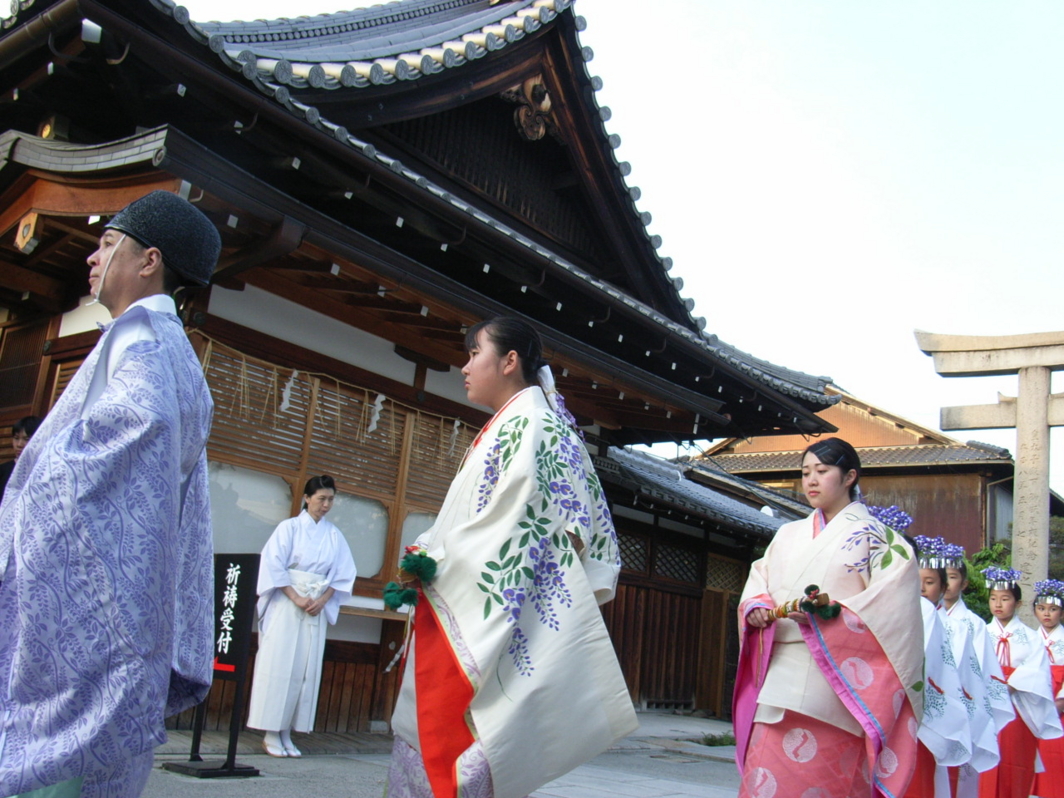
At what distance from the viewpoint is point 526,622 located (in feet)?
7.59

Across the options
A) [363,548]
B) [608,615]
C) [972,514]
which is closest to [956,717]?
[363,548]

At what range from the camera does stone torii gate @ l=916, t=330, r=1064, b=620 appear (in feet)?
36.0

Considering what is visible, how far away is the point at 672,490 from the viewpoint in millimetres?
11625

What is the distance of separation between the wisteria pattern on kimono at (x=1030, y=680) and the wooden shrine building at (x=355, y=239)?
11.1ft

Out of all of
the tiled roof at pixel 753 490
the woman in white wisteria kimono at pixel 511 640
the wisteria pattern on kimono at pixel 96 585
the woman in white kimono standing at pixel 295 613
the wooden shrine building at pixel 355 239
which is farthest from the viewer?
the tiled roof at pixel 753 490

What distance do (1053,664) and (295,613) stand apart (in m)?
6.34

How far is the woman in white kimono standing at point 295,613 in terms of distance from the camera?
5.71 metres

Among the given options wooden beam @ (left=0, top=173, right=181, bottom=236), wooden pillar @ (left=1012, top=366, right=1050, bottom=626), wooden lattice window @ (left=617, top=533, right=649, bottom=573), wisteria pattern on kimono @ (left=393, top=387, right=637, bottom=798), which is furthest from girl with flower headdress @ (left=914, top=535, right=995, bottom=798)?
wooden lattice window @ (left=617, top=533, right=649, bottom=573)

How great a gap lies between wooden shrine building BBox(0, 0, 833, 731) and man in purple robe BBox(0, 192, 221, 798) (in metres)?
3.15

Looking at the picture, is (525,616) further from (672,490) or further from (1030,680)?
(672,490)

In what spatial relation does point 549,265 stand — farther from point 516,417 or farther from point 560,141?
point 516,417

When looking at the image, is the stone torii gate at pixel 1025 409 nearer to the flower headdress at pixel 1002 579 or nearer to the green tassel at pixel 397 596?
the flower headdress at pixel 1002 579

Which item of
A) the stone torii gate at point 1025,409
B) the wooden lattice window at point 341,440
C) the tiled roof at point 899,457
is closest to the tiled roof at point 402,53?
the wooden lattice window at point 341,440

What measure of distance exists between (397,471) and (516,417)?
4.96m
